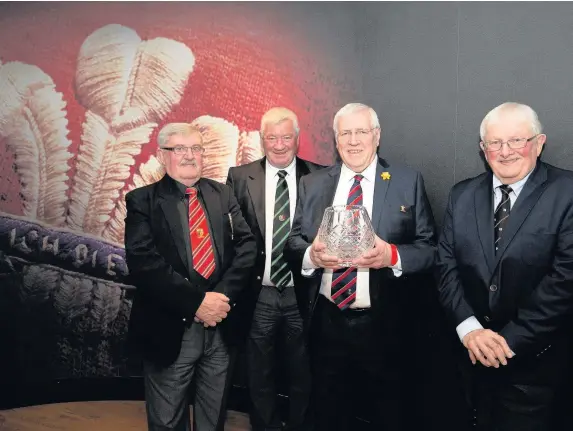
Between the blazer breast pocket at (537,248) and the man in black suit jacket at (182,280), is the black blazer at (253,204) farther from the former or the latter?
the blazer breast pocket at (537,248)

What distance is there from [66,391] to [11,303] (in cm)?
71

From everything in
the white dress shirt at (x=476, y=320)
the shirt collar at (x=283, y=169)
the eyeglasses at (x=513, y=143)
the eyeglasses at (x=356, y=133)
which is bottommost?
the white dress shirt at (x=476, y=320)

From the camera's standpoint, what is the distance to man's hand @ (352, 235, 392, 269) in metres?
2.37

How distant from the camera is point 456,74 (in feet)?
10.1

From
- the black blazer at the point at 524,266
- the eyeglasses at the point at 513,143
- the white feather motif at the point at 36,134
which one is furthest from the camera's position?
the white feather motif at the point at 36,134

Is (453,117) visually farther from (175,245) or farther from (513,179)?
(175,245)

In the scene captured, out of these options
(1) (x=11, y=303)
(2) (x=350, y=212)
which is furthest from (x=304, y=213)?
(1) (x=11, y=303)

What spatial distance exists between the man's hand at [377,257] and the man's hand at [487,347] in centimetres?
44

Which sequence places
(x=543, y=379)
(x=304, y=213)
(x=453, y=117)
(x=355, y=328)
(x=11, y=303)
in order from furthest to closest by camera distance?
(x=11, y=303) → (x=453, y=117) → (x=304, y=213) → (x=355, y=328) → (x=543, y=379)

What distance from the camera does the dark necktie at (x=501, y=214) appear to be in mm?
2354

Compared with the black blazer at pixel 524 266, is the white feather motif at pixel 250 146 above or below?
above

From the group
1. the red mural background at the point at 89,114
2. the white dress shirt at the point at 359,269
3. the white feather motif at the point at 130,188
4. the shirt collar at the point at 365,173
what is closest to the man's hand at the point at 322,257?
the white dress shirt at the point at 359,269

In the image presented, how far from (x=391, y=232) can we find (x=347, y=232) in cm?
41

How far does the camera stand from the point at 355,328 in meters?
2.64
